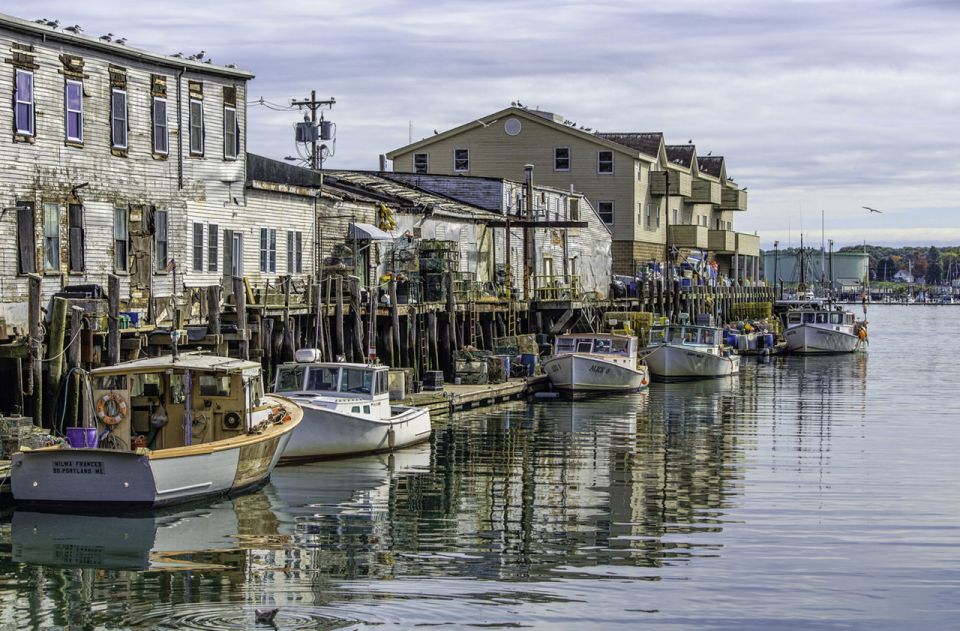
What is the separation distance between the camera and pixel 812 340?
8175 centimetres

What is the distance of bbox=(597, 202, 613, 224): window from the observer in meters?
84.3

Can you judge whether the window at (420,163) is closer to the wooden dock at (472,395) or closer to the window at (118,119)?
the wooden dock at (472,395)

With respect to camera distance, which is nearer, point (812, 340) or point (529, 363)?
point (529, 363)

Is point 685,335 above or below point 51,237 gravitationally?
below

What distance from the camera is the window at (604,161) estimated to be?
83.9 m

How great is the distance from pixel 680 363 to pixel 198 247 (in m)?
26.4

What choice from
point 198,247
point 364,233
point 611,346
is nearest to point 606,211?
point 611,346

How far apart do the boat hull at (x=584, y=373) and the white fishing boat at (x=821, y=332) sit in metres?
31.8

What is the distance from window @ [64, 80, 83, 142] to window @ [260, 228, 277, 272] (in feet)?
29.5

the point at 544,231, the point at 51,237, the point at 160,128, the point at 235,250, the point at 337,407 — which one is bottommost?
the point at 337,407

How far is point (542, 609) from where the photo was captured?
18.5m

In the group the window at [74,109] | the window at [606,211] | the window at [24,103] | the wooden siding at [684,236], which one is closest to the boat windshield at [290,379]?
the window at [74,109]

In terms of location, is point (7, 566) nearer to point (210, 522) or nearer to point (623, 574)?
point (210, 522)

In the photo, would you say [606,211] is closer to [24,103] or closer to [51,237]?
[51,237]
